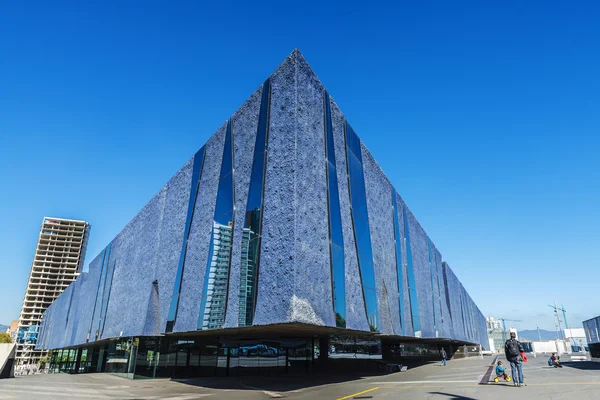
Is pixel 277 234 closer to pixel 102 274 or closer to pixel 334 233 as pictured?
pixel 334 233

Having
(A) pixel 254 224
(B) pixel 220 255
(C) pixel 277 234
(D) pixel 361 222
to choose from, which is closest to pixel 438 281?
(D) pixel 361 222

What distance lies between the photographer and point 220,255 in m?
17.8

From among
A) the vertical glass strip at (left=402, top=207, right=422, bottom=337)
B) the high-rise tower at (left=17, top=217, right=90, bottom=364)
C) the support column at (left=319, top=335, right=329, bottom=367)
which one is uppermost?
the high-rise tower at (left=17, top=217, right=90, bottom=364)

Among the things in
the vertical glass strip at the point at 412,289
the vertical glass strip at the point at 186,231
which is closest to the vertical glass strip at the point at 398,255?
the vertical glass strip at the point at 412,289

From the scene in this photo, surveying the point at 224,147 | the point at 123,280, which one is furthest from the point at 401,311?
the point at 123,280

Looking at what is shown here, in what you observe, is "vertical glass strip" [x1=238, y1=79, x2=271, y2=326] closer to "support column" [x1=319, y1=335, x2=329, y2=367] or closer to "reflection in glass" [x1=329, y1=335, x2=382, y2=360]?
"reflection in glass" [x1=329, y1=335, x2=382, y2=360]

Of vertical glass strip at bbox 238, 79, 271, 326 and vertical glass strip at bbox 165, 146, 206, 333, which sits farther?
vertical glass strip at bbox 165, 146, 206, 333

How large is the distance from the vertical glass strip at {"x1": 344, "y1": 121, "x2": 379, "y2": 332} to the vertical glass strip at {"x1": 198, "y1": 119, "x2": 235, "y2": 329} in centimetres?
626

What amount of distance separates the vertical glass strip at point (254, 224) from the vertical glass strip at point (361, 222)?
5.32 m

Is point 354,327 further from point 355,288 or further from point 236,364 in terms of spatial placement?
point 236,364

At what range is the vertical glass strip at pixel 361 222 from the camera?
19.4 meters

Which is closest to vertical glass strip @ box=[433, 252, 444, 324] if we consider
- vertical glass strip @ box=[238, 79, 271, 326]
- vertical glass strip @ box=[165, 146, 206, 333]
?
vertical glass strip @ box=[165, 146, 206, 333]

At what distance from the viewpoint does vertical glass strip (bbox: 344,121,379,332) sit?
1941 cm

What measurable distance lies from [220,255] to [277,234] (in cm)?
434
